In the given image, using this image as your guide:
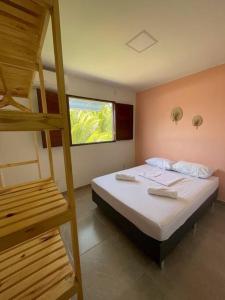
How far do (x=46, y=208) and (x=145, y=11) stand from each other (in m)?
1.81

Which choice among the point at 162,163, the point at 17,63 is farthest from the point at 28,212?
the point at 162,163

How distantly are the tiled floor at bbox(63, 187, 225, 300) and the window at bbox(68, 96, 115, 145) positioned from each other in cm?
189

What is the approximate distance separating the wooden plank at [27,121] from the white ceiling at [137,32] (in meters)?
1.31

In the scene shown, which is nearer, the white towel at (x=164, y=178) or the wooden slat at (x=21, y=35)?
the wooden slat at (x=21, y=35)

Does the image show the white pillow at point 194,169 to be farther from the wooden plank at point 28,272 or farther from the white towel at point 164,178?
the wooden plank at point 28,272

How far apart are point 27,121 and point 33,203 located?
45 cm

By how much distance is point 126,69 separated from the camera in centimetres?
248

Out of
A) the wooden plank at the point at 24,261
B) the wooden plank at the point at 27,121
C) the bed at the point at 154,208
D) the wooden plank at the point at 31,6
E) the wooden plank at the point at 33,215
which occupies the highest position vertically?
the wooden plank at the point at 31,6

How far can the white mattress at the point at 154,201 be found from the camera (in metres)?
1.37

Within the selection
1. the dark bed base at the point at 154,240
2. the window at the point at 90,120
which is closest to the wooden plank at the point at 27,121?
the dark bed base at the point at 154,240

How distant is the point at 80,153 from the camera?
3072mm

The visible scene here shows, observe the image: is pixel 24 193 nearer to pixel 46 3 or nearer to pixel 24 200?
pixel 24 200

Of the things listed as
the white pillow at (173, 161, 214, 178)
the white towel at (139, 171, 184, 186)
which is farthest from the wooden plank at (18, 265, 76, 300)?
the white pillow at (173, 161, 214, 178)

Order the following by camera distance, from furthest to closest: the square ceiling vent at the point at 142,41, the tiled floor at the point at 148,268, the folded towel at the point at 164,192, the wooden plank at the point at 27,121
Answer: the folded towel at the point at 164,192, the square ceiling vent at the point at 142,41, the tiled floor at the point at 148,268, the wooden plank at the point at 27,121
